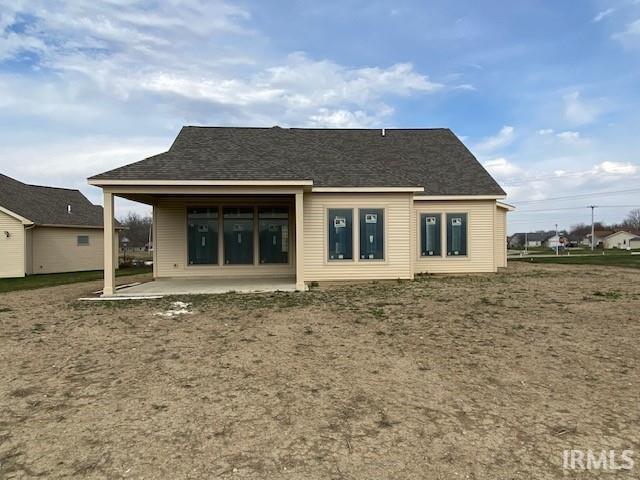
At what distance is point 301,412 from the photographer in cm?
394

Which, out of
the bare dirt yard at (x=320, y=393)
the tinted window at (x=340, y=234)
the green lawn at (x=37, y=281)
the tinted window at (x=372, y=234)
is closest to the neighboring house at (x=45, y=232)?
the green lawn at (x=37, y=281)

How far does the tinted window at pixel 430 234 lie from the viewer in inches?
621

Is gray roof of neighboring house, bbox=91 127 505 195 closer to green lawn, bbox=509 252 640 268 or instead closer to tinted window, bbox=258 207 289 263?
tinted window, bbox=258 207 289 263

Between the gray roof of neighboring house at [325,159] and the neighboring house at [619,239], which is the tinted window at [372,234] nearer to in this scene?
the gray roof of neighboring house at [325,159]

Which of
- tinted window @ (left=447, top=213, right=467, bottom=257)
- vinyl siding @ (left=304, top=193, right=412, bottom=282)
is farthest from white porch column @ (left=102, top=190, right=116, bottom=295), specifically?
tinted window @ (left=447, top=213, right=467, bottom=257)

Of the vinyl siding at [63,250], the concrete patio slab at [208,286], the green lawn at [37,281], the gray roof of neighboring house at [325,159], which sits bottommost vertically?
the green lawn at [37,281]

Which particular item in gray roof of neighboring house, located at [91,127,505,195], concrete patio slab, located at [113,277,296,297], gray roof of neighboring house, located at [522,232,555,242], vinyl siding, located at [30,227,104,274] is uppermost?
gray roof of neighboring house, located at [91,127,505,195]

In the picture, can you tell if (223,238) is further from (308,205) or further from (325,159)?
(325,159)

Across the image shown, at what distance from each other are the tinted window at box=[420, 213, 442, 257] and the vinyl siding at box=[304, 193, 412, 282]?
227 cm

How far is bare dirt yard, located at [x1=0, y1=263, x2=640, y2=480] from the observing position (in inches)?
123

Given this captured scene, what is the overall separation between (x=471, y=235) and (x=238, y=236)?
8.52m

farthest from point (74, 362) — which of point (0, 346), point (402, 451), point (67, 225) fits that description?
point (67, 225)

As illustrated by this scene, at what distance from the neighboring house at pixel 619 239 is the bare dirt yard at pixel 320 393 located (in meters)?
91.0

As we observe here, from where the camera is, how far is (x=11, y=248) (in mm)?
20109
